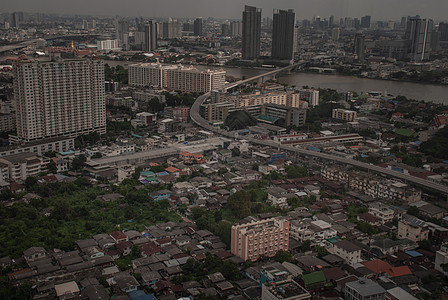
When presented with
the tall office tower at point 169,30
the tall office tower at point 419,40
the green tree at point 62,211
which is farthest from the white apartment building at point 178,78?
the tall office tower at point 169,30

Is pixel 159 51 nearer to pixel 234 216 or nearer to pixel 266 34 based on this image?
pixel 266 34

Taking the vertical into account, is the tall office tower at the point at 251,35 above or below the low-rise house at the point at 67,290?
above

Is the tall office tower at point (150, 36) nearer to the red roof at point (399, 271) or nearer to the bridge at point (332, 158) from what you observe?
the bridge at point (332, 158)

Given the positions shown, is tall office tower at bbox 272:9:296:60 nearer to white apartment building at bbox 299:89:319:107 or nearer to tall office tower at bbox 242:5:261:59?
tall office tower at bbox 242:5:261:59

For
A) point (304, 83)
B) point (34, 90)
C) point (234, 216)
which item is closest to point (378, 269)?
point (234, 216)

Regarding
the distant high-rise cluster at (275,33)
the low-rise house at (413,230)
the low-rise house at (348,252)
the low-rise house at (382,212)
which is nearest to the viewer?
the low-rise house at (348,252)

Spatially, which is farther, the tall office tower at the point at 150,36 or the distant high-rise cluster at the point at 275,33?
the tall office tower at the point at 150,36

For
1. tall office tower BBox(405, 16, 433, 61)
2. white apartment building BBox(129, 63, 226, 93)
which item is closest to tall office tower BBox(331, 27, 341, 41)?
tall office tower BBox(405, 16, 433, 61)
